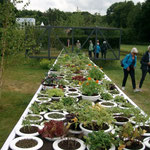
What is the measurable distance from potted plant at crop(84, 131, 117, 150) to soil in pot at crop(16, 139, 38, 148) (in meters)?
0.61

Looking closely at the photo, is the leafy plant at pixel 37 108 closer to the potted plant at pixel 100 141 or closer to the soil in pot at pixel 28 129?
the soil in pot at pixel 28 129

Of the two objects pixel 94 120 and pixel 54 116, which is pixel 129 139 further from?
pixel 54 116

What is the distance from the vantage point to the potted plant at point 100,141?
2166mm

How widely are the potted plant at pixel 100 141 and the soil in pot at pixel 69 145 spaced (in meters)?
0.15

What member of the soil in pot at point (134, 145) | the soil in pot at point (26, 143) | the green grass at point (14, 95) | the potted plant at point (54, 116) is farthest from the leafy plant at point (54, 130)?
the green grass at point (14, 95)

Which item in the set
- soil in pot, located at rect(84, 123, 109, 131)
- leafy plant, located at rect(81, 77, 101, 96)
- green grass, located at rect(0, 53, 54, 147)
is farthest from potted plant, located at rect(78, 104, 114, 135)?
green grass, located at rect(0, 53, 54, 147)

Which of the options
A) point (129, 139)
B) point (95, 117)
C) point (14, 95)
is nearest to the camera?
point (129, 139)

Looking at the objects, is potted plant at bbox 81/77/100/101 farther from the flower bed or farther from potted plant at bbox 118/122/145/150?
potted plant at bbox 118/122/145/150

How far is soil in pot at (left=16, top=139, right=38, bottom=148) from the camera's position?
7.50 feet

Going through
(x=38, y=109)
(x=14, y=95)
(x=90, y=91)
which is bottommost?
(x=14, y=95)

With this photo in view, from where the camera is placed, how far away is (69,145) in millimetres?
2322

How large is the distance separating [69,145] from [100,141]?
363 millimetres

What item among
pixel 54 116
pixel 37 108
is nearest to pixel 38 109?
pixel 37 108

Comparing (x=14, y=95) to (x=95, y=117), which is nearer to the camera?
(x=95, y=117)
